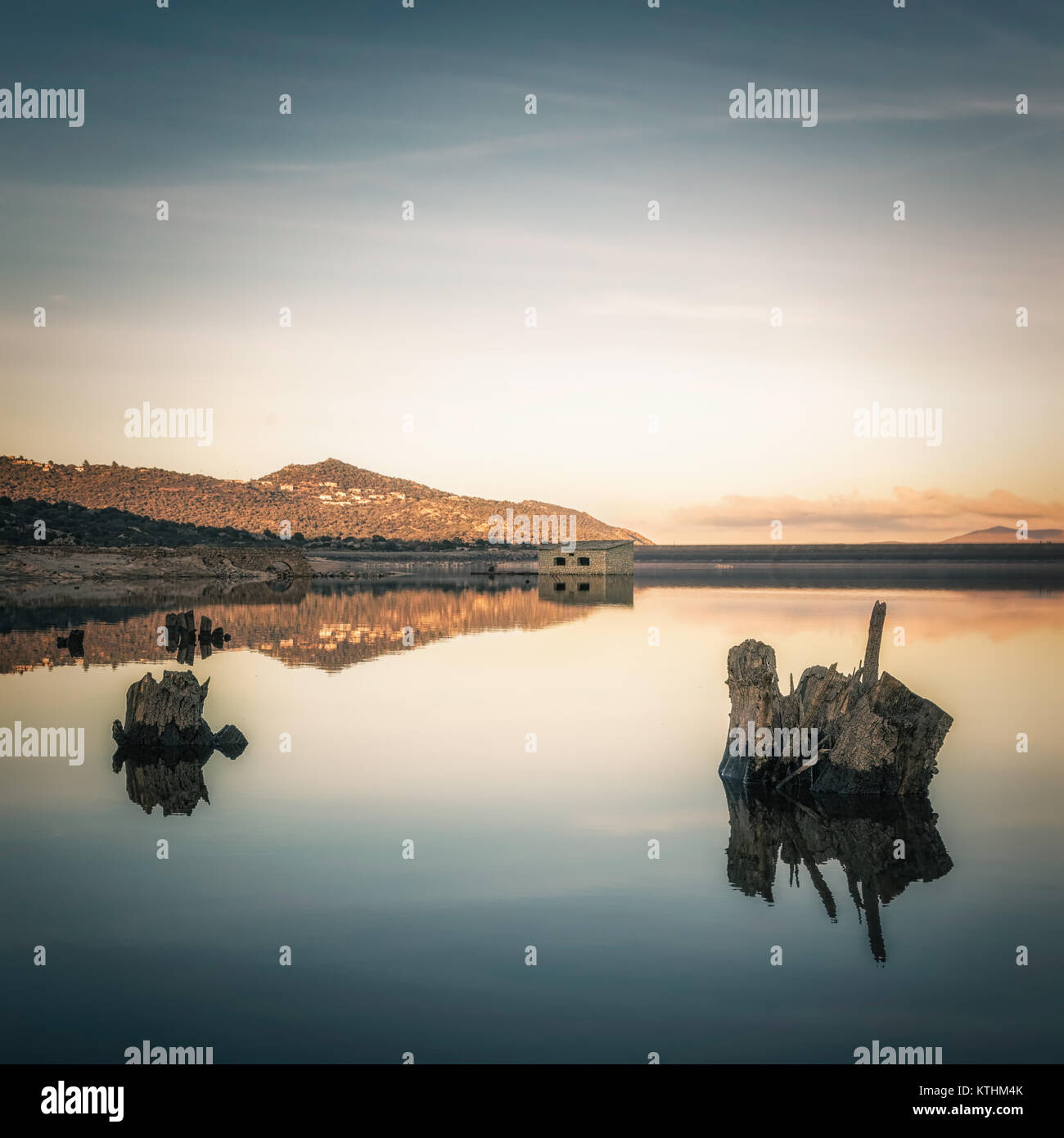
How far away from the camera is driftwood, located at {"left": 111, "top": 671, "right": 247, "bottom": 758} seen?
43.8 ft

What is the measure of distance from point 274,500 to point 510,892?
17023 cm

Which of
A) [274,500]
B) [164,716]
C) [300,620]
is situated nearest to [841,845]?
[164,716]

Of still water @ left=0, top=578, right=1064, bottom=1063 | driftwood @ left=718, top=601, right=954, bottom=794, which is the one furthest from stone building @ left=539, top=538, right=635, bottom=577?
driftwood @ left=718, top=601, right=954, bottom=794

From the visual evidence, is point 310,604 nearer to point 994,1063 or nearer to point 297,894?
point 297,894

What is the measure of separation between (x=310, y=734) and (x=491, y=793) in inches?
156

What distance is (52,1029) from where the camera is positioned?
6117 mm

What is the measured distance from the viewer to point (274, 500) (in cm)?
17325

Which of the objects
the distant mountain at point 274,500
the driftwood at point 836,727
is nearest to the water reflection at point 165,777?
the driftwood at point 836,727

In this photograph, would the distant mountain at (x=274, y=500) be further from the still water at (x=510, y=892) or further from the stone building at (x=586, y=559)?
the still water at (x=510, y=892)

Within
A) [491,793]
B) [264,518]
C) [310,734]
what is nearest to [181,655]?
[310,734]

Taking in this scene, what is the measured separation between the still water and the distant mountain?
425 feet

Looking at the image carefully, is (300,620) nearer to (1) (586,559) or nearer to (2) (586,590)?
(2) (586,590)

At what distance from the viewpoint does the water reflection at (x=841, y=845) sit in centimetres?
841

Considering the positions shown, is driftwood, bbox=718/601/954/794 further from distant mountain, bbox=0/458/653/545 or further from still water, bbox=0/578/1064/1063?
distant mountain, bbox=0/458/653/545
